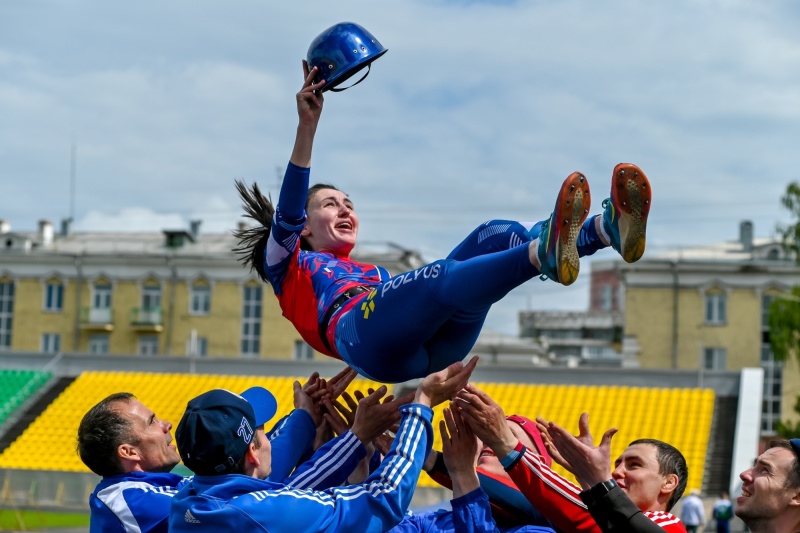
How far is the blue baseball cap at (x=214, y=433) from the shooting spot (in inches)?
136

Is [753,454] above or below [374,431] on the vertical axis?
below

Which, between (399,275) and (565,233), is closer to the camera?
(565,233)

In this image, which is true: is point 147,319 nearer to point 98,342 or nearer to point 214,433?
point 98,342

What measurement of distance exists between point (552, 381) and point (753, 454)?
4791mm

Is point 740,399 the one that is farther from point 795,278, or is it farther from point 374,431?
point 374,431

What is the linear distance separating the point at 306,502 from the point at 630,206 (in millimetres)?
1419

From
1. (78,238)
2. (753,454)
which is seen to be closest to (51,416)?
(753,454)

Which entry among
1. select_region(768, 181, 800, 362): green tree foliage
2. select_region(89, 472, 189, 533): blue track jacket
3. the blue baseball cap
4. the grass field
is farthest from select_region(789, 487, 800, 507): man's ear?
select_region(768, 181, 800, 362): green tree foliage

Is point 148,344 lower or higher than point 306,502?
lower

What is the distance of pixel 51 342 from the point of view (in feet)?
146

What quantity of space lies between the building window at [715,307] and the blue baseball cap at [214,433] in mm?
38985

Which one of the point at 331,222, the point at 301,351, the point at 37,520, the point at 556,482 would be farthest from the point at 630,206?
the point at 301,351

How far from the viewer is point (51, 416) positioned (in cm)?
2630

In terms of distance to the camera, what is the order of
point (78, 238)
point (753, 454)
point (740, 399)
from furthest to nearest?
point (78, 238) → point (740, 399) → point (753, 454)
